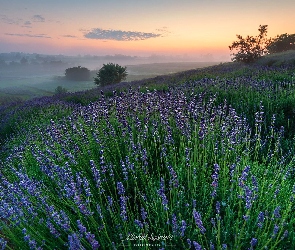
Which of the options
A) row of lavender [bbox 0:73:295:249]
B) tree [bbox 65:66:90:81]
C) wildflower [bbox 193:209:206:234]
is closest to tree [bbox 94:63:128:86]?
row of lavender [bbox 0:73:295:249]

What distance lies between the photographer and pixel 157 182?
3172mm

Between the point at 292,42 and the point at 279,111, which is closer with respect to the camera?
the point at 279,111

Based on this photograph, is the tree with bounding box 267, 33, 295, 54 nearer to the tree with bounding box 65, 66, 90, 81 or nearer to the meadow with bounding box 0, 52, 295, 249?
the meadow with bounding box 0, 52, 295, 249

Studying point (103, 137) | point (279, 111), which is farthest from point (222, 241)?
point (279, 111)

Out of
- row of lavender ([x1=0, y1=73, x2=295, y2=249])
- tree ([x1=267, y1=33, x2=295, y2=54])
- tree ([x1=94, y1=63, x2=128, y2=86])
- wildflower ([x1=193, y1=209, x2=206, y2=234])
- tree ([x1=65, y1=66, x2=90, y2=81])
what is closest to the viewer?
wildflower ([x1=193, y1=209, x2=206, y2=234])

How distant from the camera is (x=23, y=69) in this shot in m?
176

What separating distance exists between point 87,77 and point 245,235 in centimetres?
9161

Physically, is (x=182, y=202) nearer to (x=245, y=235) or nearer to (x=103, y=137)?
(x=245, y=235)

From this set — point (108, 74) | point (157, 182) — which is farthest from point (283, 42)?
point (157, 182)

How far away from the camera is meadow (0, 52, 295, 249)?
85.0 inches

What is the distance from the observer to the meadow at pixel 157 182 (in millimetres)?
2160

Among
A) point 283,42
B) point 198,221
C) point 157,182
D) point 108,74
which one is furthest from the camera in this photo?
point 283,42

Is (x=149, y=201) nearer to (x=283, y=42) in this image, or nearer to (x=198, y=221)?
(x=198, y=221)

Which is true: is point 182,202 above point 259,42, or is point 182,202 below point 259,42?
below
